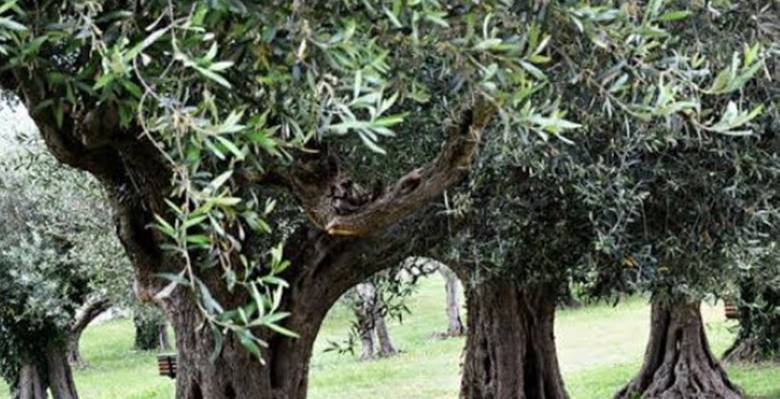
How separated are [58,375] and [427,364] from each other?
957 cm

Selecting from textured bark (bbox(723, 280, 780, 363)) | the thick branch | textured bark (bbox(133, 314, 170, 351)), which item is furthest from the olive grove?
textured bark (bbox(133, 314, 170, 351))

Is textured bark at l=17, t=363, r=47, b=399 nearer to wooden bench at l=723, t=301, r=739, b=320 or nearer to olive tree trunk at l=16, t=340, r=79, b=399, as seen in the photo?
olive tree trunk at l=16, t=340, r=79, b=399

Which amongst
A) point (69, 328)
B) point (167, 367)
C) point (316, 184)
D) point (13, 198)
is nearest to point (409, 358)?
point (167, 367)

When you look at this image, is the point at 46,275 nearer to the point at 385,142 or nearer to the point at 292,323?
the point at 292,323

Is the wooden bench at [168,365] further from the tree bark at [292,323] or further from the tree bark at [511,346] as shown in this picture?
the tree bark at [292,323]

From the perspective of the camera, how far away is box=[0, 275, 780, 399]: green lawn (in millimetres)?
18781

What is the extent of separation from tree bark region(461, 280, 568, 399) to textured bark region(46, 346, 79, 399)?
8600mm

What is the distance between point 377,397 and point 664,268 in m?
13.8

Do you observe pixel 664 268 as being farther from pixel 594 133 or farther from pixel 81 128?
pixel 81 128

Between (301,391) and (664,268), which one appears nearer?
(664,268)

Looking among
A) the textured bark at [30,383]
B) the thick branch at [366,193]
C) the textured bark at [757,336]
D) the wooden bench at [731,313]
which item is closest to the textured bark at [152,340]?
the textured bark at [30,383]

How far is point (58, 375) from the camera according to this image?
55.8 feet

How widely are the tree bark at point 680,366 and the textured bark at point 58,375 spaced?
892cm

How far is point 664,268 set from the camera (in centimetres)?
530
